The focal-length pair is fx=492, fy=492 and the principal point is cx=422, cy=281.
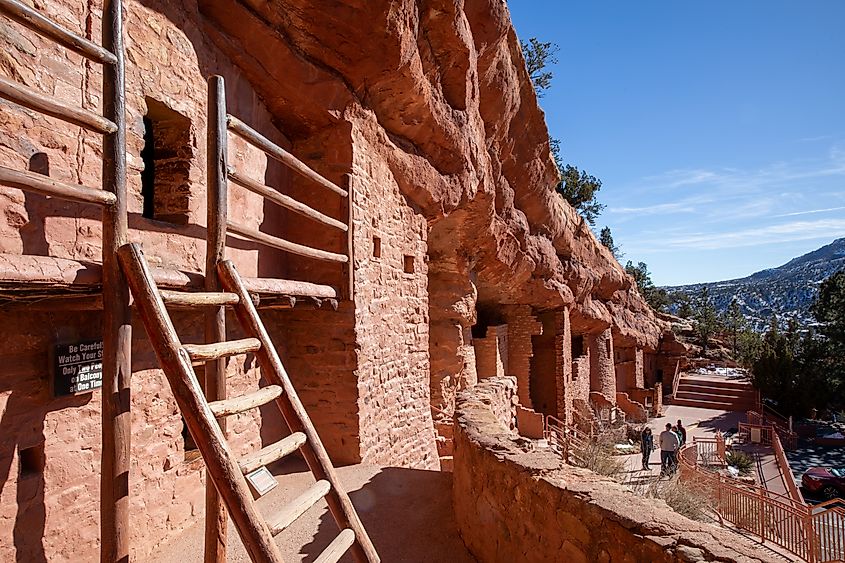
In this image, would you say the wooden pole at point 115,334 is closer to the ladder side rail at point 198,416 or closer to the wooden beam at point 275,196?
the ladder side rail at point 198,416

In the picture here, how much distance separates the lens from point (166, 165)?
177 inches

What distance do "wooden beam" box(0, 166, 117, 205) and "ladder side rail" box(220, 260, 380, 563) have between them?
3.21ft

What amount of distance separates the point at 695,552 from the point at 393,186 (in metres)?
5.99

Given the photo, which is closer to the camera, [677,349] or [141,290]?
[141,290]

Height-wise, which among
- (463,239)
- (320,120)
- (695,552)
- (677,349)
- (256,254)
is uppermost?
(320,120)

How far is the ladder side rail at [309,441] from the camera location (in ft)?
9.66

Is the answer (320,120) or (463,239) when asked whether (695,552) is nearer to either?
(320,120)

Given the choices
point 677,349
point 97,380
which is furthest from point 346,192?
point 677,349

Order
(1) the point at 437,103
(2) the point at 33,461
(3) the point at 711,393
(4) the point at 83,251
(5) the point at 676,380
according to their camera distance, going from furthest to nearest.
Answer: (5) the point at 676,380
(3) the point at 711,393
(1) the point at 437,103
(4) the point at 83,251
(2) the point at 33,461

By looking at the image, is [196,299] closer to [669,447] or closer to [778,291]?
[669,447]

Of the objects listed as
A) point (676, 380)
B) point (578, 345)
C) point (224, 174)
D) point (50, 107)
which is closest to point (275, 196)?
point (224, 174)

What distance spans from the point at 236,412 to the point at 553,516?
6.63 feet

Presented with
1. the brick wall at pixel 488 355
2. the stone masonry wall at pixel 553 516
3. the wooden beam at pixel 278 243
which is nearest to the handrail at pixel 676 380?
the brick wall at pixel 488 355

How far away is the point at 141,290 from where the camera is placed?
9.02 feet
